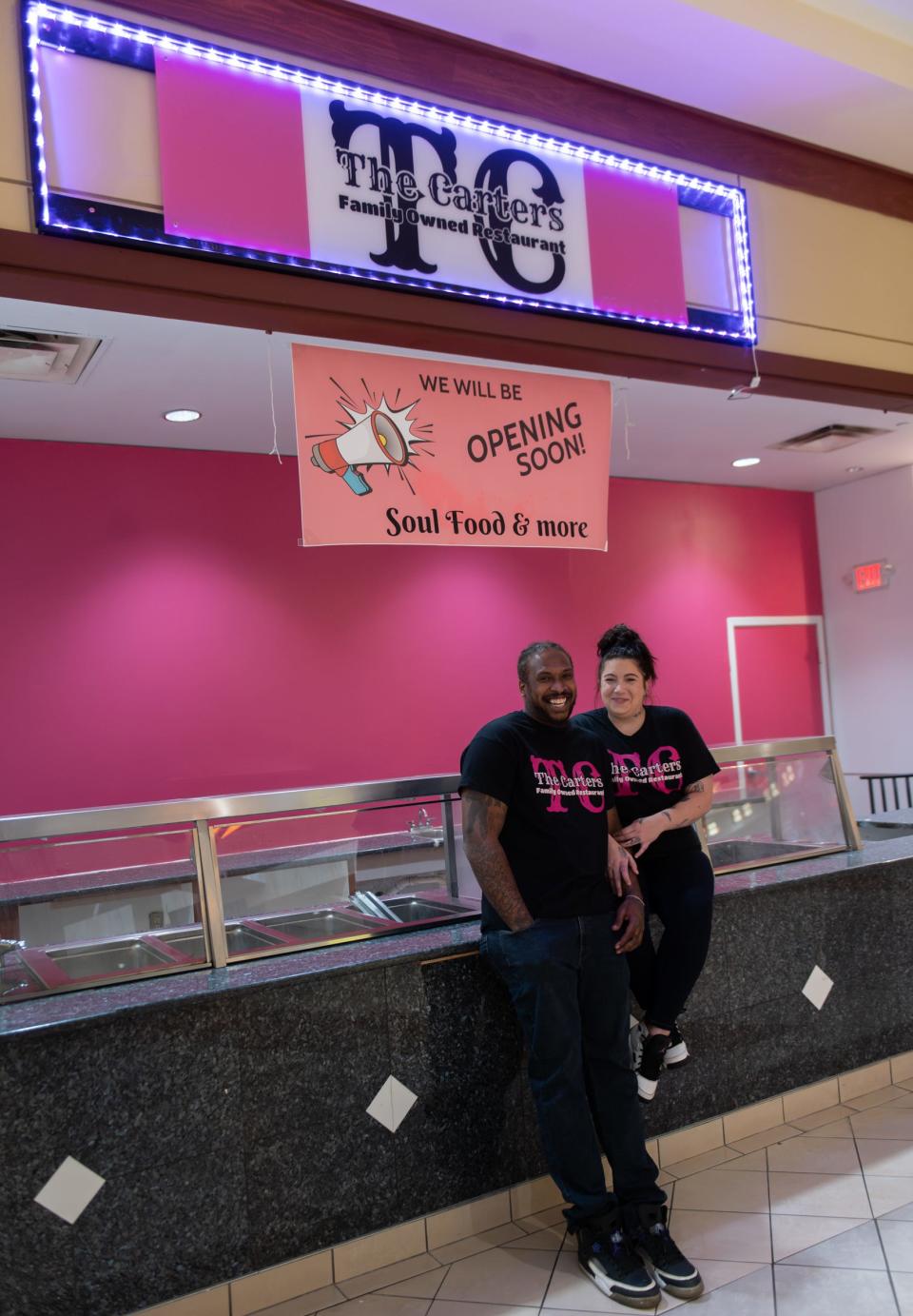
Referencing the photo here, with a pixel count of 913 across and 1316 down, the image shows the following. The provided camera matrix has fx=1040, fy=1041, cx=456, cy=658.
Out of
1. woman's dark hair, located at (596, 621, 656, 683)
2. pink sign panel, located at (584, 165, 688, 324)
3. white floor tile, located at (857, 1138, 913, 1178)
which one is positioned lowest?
white floor tile, located at (857, 1138, 913, 1178)

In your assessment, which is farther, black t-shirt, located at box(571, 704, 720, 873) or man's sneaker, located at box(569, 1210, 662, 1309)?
black t-shirt, located at box(571, 704, 720, 873)

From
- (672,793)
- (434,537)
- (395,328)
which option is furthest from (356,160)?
(672,793)

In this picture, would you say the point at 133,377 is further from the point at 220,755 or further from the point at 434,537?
the point at 220,755

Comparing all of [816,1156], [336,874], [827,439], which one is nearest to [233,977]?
[336,874]

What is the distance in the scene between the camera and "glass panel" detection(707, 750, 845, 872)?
12.3 ft

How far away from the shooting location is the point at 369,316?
328 centimetres

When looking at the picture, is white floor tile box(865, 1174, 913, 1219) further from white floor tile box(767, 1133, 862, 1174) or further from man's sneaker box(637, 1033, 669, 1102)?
man's sneaker box(637, 1033, 669, 1102)

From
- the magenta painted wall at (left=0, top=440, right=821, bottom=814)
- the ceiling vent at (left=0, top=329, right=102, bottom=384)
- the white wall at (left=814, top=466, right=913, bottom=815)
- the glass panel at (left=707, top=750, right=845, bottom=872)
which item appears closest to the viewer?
the ceiling vent at (left=0, top=329, right=102, bottom=384)

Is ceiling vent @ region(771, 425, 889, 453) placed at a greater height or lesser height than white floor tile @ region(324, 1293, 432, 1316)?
greater

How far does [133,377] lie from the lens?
13.1 ft

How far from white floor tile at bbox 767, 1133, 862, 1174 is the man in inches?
29.2

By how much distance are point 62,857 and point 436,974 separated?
991mm

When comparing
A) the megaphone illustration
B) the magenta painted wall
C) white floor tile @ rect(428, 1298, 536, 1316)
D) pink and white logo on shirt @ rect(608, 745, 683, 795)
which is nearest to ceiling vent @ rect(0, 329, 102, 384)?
the magenta painted wall

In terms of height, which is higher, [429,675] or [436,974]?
[429,675]
